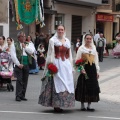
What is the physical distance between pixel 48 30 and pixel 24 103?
2194cm

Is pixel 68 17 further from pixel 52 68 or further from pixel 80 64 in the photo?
pixel 52 68

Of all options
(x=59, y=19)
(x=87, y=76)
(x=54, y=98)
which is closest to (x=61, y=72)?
(x=54, y=98)

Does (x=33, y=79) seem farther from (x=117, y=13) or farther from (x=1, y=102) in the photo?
(x=117, y=13)

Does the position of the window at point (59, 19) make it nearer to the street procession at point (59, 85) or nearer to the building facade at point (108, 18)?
the building facade at point (108, 18)

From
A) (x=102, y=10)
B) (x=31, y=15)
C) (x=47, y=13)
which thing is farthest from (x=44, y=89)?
(x=102, y=10)

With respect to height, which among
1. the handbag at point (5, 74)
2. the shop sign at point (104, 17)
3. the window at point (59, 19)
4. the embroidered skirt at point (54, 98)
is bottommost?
the embroidered skirt at point (54, 98)

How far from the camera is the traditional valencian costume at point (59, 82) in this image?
9930 millimetres

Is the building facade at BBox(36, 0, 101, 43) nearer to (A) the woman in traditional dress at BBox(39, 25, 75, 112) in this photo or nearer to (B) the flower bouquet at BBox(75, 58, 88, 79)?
(B) the flower bouquet at BBox(75, 58, 88, 79)

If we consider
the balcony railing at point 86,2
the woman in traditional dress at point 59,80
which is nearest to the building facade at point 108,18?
the balcony railing at point 86,2

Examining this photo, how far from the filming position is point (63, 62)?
1002 cm

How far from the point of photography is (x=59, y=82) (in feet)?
32.8

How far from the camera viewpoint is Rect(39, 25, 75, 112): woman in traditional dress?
32.6 ft

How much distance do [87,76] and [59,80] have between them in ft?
2.52

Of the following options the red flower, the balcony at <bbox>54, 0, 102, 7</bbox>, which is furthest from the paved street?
the balcony at <bbox>54, 0, 102, 7</bbox>
